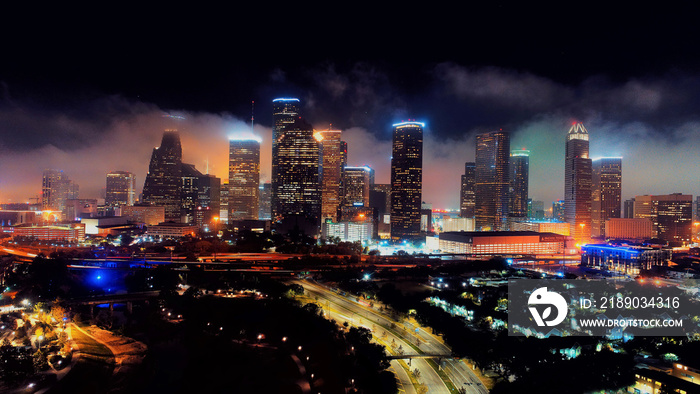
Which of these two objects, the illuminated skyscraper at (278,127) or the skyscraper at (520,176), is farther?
the skyscraper at (520,176)

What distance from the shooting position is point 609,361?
957 cm

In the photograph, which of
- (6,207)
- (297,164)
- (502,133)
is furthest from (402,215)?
(6,207)

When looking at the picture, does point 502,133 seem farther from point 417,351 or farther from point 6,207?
point 6,207

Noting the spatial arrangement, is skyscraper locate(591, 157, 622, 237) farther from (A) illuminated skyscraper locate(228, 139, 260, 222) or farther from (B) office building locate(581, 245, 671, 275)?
(A) illuminated skyscraper locate(228, 139, 260, 222)

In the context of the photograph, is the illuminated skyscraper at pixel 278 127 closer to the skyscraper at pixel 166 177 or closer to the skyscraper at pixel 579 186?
the skyscraper at pixel 166 177

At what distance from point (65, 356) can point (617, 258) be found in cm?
2934

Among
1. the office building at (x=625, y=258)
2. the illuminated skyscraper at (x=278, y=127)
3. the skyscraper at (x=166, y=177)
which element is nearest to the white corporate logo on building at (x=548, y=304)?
the office building at (x=625, y=258)

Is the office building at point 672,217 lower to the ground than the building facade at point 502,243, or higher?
higher

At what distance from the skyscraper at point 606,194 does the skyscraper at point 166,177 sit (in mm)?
45962

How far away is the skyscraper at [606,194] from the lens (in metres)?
47.8

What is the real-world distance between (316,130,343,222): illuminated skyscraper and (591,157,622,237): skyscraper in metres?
28.4

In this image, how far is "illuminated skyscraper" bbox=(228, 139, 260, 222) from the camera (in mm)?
46656

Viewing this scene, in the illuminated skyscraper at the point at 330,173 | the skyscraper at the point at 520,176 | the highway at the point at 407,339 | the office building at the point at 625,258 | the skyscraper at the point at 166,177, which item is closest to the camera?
the highway at the point at 407,339

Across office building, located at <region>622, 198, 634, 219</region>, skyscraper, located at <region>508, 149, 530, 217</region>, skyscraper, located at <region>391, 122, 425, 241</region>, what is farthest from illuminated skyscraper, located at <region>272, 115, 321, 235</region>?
office building, located at <region>622, 198, 634, 219</region>
